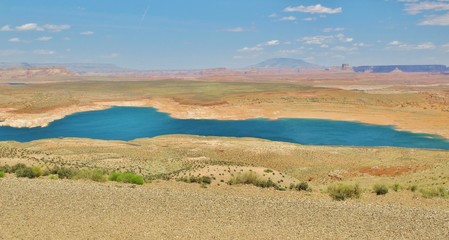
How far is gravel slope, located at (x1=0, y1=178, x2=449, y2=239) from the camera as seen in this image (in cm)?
1600

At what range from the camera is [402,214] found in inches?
729

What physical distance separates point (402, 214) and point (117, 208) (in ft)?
38.4

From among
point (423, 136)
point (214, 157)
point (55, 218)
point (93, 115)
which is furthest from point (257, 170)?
point (93, 115)

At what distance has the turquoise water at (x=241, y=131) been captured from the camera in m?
71.8

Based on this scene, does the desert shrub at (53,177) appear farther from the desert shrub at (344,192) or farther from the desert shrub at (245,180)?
the desert shrub at (344,192)

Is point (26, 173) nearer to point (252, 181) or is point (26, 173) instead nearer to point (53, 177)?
point (53, 177)

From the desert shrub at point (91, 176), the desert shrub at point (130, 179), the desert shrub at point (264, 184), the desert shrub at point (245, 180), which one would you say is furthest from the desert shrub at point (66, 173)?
the desert shrub at point (264, 184)

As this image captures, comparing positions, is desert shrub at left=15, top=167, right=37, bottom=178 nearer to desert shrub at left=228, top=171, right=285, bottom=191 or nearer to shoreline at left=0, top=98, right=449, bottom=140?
desert shrub at left=228, top=171, right=285, bottom=191

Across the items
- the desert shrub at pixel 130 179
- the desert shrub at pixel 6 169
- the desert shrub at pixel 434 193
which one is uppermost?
the desert shrub at pixel 6 169

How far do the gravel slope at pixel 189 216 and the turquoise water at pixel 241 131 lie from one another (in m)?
50.2

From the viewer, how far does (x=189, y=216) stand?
17844 mm

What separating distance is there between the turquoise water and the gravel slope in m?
50.2

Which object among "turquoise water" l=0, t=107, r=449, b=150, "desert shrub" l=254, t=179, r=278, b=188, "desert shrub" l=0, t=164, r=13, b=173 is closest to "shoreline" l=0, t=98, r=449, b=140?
"turquoise water" l=0, t=107, r=449, b=150

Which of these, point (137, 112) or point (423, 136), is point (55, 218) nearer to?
point (423, 136)
